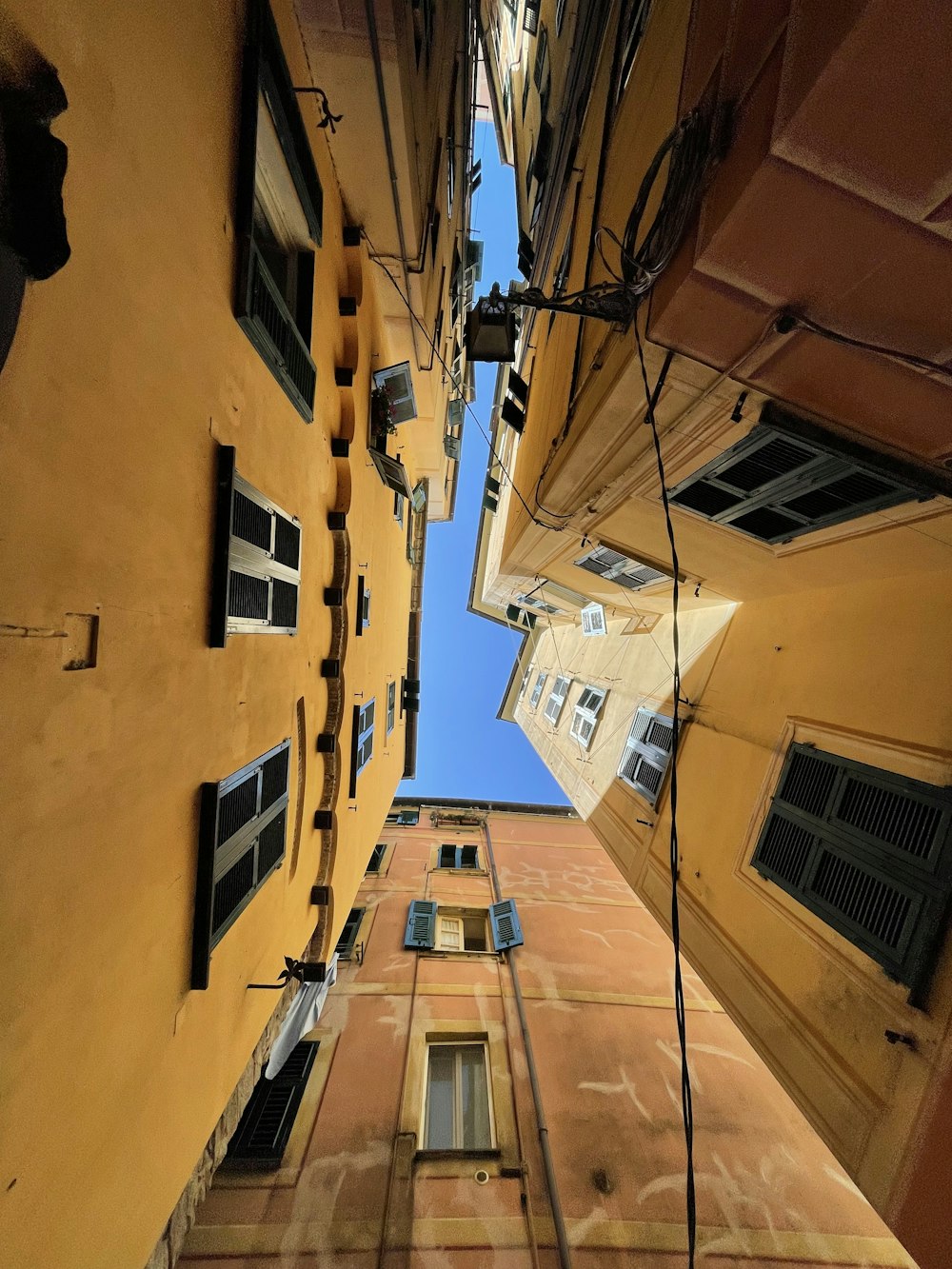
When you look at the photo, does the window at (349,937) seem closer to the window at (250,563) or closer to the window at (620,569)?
the window at (250,563)

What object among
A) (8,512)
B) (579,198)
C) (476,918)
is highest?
(579,198)

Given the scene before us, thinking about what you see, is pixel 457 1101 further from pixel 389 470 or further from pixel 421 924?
pixel 389 470

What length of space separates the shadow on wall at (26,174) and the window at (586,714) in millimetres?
10769

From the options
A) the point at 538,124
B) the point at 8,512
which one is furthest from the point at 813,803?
the point at 538,124

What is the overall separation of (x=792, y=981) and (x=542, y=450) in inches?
263

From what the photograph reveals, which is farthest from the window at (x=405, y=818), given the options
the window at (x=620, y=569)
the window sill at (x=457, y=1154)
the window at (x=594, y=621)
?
the window at (x=620, y=569)

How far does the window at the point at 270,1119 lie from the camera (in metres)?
6.10

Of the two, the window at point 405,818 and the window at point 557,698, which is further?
the window at point 405,818

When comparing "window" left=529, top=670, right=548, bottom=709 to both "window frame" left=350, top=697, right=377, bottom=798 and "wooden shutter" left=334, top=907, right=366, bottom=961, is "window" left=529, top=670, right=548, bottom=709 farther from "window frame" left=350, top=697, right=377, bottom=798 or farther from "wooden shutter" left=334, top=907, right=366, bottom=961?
"window frame" left=350, top=697, right=377, bottom=798

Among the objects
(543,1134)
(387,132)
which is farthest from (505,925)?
(387,132)

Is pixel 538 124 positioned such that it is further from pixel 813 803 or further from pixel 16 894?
pixel 16 894

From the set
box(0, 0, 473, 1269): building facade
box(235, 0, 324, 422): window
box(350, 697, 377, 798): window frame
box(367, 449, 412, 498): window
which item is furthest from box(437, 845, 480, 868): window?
box(235, 0, 324, 422): window

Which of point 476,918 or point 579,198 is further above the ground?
point 579,198

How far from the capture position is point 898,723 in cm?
378
